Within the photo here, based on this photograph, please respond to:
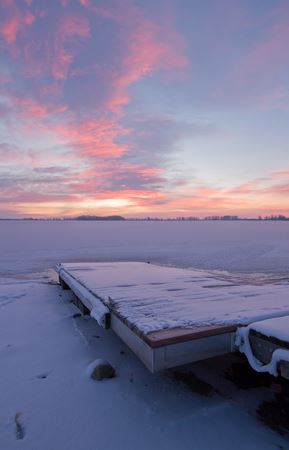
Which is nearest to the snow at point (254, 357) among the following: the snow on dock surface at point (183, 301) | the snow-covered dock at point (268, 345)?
the snow-covered dock at point (268, 345)

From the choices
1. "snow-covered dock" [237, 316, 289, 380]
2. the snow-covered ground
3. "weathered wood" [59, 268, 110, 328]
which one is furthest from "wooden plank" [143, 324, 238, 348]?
"weathered wood" [59, 268, 110, 328]

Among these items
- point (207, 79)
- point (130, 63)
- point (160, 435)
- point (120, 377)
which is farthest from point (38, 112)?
point (160, 435)

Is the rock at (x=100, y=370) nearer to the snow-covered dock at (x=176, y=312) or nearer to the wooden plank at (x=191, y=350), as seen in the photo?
the snow-covered dock at (x=176, y=312)

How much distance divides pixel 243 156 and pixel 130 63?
385 inches

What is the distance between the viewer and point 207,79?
11680 millimetres

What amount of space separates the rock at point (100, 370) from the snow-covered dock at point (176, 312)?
404 millimetres

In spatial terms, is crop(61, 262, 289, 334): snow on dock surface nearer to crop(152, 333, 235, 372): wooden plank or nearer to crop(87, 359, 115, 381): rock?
crop(152, 333, 235, 372): wooden plank

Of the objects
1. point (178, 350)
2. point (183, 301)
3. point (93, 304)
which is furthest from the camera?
point (93, 304)

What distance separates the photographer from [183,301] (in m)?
3.73

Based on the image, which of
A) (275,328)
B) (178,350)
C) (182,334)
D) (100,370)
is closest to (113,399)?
(100,370)

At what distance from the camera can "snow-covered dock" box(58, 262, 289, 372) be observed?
2496 mm

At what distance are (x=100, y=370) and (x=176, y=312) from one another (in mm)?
1044

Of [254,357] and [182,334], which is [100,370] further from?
[254,357]

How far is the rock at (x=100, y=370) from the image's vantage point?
123 inches
